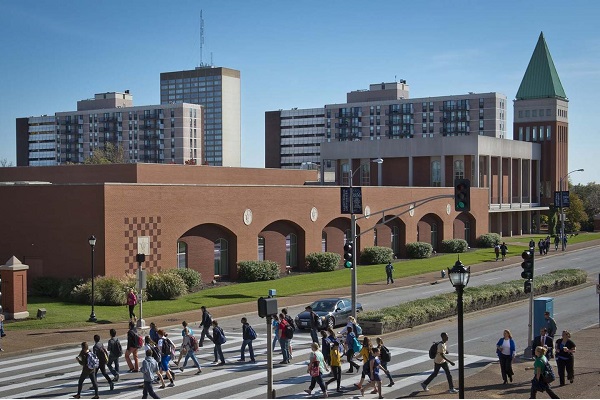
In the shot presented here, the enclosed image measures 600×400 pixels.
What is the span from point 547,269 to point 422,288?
14415mm

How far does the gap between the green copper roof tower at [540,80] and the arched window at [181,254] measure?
74032mm

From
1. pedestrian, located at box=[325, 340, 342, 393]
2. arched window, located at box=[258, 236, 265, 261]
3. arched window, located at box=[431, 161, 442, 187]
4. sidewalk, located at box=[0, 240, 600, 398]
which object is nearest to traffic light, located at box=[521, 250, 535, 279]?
sidewalk, located at box=[0, 240, 600, 398]

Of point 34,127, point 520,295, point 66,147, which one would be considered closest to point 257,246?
point 520,295

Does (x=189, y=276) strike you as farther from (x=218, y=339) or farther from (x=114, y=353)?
(x=114, y=353)

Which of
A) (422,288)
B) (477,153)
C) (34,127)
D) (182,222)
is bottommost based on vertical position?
(422,288)

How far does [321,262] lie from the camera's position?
198ft

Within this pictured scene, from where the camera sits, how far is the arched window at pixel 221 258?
5372 cm

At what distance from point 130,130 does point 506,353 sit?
488 feet

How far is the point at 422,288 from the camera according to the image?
51438 mm

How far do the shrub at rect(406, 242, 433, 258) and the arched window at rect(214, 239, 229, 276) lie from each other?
75.5ft

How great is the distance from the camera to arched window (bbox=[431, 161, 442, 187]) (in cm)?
9056

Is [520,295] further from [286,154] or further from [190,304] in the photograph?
[286,154]

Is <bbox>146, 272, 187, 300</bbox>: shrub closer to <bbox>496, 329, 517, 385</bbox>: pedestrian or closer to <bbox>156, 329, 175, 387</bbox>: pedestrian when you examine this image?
<bbox>156, 329, 175, 387</bbox>: pedestrian

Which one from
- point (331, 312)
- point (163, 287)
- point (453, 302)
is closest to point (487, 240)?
point (453, 302)
